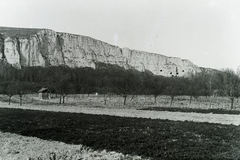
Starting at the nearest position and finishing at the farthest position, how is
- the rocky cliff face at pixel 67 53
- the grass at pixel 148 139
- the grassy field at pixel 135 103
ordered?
1. the grass at pixel 148 139
2. the grassy field at pixel 135 103
3. the rocky cliff face at pixel 67 53

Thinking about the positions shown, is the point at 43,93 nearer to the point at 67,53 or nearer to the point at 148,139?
the point at 148,139

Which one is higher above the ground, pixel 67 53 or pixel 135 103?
pixel 67 53

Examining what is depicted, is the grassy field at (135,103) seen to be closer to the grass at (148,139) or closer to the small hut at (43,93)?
the small hut at (43,93)

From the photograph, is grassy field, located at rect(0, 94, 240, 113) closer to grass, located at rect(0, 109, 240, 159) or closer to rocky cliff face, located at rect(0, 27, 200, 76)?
grass, located at rect(0, 109, 240, 159)

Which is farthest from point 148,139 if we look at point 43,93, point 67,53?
point 67,53

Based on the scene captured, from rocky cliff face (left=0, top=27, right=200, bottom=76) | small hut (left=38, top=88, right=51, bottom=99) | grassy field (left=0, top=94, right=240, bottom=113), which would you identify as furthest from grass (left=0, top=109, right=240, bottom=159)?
rocky cliff face (left=0, top=27, right=200, bottom=76)

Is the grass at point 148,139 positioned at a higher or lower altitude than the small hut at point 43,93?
lower

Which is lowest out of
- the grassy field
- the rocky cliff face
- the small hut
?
the grassy field

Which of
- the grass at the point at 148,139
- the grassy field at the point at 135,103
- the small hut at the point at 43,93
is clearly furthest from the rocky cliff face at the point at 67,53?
the grass at the point at 148,139
